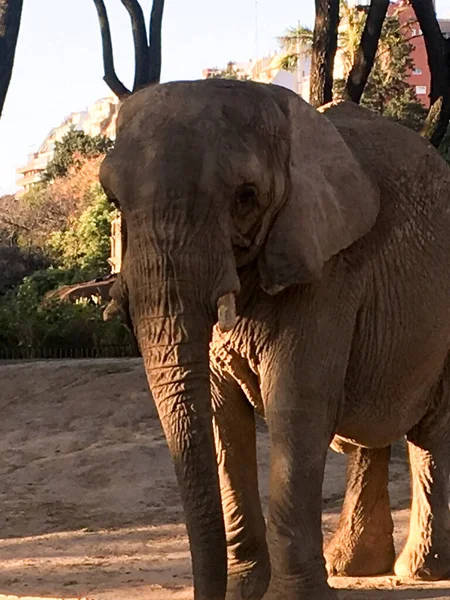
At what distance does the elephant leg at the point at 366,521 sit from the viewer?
5984mm

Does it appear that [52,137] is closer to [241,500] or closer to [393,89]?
[393,89]

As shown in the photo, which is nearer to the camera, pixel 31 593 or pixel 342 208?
pixel 342 208

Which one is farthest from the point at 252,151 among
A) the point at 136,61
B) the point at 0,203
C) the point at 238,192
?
the point at 0,203

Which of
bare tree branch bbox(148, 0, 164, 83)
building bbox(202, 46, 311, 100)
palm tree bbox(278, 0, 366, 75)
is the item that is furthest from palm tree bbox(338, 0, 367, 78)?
building bbox(202, 46, 311, 100)

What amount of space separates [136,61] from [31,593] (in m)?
8.36

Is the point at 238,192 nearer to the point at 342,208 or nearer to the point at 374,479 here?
the point at 342,208

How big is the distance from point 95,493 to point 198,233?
6.59m

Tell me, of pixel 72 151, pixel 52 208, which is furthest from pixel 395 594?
pixel 72 151

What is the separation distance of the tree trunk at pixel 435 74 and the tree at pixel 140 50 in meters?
3.00

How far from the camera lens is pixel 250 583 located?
510cm

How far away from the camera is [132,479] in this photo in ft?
34.0

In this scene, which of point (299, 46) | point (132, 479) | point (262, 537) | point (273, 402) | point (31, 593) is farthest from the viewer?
point (299, 46)

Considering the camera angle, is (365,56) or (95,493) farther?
(365,56)

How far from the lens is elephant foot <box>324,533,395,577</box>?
5.99 metres
